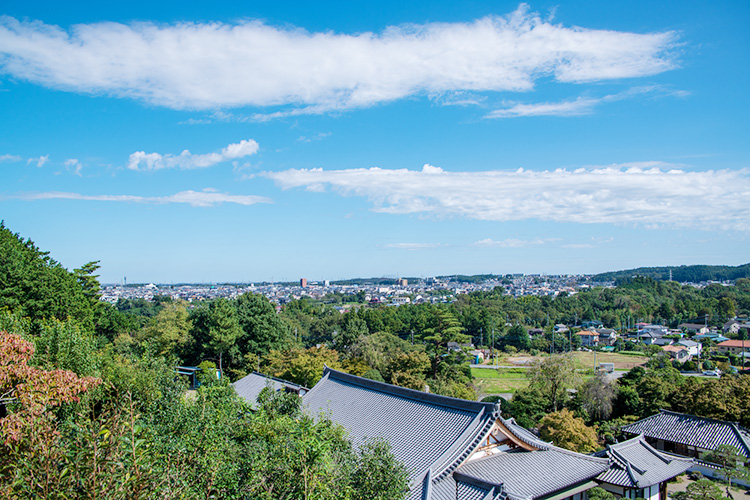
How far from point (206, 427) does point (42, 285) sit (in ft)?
60.5

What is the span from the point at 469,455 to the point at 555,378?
16382mm

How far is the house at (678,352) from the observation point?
56000 mm

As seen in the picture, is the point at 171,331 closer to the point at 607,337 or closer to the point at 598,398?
the point at 598,398

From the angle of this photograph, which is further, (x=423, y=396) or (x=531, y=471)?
(x=423, y=396)

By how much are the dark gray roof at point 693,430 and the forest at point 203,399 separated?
137cm

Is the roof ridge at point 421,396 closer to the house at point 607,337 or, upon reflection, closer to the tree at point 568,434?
the tree at point 568,434

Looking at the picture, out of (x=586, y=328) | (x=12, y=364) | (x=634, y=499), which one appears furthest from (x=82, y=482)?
(x=586, y=328)

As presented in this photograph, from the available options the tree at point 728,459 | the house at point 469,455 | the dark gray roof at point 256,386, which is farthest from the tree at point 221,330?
the tree at point 728,459

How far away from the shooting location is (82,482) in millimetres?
3781

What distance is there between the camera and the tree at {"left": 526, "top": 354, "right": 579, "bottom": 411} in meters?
25.2

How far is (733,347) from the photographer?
186 feet

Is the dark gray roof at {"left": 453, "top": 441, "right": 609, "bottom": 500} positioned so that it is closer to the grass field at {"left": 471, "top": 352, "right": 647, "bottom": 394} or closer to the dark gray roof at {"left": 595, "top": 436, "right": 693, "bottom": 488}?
the dark gray roof at {"left": 595, "top": 436, "right": 693, "bottom": 488}

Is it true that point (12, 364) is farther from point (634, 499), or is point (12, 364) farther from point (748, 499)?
point (748, 499)

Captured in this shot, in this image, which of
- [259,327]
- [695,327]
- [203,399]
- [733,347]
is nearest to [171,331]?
[259,327]
